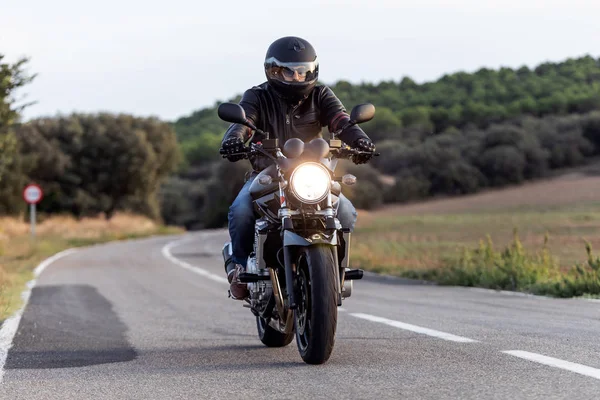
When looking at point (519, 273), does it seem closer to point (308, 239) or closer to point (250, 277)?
point (250, 277)

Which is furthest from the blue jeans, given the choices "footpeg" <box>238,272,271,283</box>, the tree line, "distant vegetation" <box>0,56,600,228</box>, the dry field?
the tree line

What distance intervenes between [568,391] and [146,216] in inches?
2544

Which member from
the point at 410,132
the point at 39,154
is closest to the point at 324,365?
the point at 39,154

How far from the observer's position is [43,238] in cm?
4366

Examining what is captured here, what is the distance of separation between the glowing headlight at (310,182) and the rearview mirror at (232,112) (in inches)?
25.1

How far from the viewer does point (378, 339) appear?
27.8 feet

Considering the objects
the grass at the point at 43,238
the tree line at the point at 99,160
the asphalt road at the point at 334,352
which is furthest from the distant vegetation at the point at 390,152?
the asphalt road at the point at 334,352

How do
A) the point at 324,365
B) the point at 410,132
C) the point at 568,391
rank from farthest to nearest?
the point at 410,132, the point at 324,365, the point at 568,391

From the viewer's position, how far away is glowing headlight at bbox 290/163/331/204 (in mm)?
6871

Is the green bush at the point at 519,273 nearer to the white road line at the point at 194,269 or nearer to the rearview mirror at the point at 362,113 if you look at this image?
the white road line at the point at 194,269

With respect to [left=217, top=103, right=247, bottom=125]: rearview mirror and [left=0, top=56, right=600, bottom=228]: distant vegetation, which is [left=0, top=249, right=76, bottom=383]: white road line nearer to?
[left=217, top=103, right=247, bottom=125]: rearview mirror

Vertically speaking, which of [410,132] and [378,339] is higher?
[410,132]

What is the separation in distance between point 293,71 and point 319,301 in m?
1.91

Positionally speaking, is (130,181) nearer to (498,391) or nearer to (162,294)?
(162,294)
